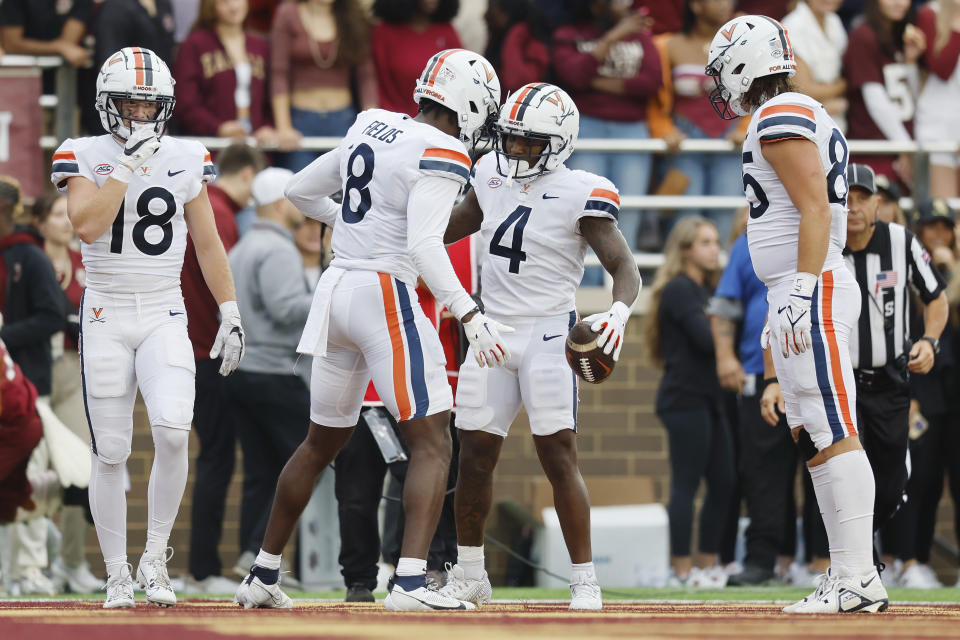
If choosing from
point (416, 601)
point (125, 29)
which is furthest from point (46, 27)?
point (416, 601)

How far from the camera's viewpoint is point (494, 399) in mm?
5992

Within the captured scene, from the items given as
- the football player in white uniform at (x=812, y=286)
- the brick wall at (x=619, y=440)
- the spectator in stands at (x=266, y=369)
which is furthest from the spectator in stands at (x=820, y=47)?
the football player in white uniform at (x=812, y=286)

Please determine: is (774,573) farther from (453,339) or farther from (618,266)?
(618,266)

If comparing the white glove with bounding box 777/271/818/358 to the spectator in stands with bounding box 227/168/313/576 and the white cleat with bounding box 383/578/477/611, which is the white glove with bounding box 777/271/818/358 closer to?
the white cleat with bounding box 383/578/477/611

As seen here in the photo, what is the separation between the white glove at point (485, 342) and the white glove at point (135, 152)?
1349mm

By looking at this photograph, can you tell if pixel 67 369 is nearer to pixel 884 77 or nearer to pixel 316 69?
pixel 316 69

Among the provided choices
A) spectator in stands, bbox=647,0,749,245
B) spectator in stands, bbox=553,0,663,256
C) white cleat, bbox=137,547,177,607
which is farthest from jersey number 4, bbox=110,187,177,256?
spectator in stands, bbox=647,0,749,245

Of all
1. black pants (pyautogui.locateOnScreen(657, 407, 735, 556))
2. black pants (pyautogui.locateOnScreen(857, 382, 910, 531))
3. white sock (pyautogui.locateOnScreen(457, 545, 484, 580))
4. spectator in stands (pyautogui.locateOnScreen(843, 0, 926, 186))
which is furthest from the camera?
spectator in stands (pyautogui.locateOnScreen(843, 0, 926, 186))

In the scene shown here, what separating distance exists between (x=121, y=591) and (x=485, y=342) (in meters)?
1.58

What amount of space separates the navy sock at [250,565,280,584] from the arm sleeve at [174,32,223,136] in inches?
187

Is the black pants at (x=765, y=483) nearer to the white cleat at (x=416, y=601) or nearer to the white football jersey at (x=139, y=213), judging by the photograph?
the white cleat at (x=416, y=601)

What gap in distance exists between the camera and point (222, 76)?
9914 millimetres

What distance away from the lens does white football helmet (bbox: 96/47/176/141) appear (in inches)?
231

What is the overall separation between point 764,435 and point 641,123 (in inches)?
118
